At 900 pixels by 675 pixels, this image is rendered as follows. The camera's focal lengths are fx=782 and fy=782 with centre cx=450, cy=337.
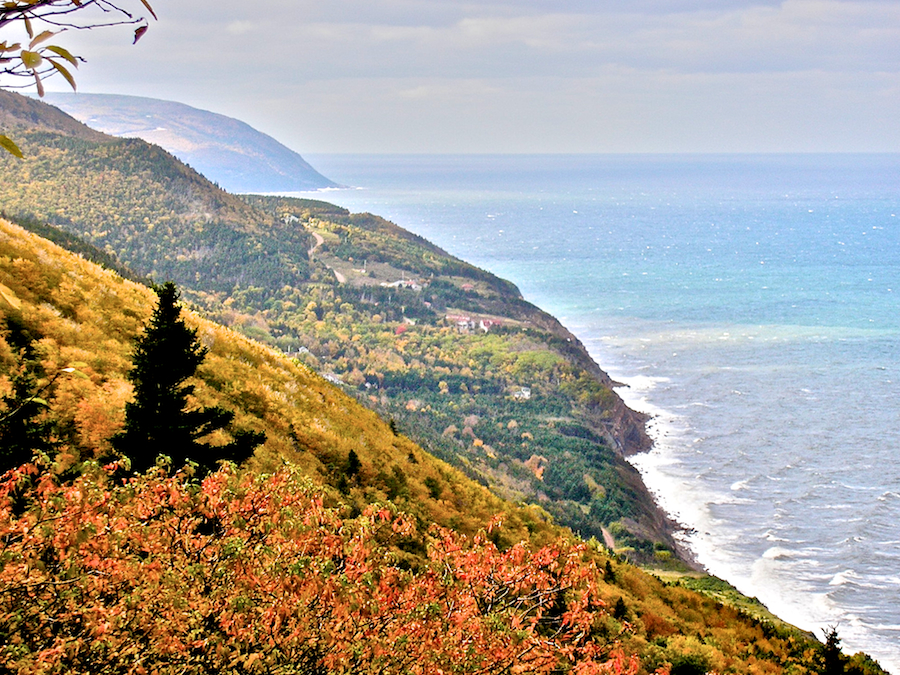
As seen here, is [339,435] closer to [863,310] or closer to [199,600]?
[199,600]

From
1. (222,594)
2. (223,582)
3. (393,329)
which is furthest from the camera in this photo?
(393,329)

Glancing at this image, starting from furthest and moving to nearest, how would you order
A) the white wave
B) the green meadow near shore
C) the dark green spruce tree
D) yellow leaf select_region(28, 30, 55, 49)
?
Answer: the white wave, the dark green spruce tree, the green meadow near shore, yellow leaf select_region(28, 30, 55, 49)

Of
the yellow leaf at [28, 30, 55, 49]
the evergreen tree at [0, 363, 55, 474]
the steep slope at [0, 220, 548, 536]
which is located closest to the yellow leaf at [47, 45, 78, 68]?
the yellow leaf at [28, 30, 55, 49]

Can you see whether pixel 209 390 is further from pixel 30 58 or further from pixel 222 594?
pixel 30 58

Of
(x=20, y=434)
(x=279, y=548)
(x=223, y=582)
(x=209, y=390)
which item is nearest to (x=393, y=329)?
(x=209, y=390)

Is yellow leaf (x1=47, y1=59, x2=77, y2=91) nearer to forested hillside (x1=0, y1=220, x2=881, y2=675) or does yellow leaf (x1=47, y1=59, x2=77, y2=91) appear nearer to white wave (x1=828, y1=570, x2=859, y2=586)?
forested hillside (x1=0, y1=220, x2=881, y2=675)

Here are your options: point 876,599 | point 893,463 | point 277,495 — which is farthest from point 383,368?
→ point 277,495
